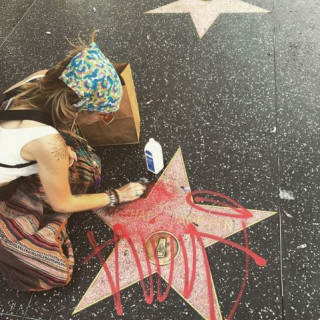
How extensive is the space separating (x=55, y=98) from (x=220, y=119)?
950 mm

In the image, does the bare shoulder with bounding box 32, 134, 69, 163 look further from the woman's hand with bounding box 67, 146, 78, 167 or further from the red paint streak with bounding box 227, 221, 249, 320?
the red paint streak with bounding box 227, 221, 249, 320

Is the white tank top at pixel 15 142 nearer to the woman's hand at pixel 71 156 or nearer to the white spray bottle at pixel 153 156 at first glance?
the woman's hand at pixel 71 156

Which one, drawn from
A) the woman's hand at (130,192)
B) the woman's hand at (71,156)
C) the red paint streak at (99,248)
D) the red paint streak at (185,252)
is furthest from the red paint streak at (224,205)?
the woman's hand at (71,156)

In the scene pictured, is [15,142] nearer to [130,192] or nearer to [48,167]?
[48,167]

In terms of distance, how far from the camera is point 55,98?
44.5 inches

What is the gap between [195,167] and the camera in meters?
1.66

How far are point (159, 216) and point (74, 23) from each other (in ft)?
5.49

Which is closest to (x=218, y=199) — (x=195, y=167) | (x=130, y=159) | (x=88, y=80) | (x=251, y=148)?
(x=195, y=167)

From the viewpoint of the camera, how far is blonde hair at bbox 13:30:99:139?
1.13 meters

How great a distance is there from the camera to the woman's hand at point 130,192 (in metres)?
1.53

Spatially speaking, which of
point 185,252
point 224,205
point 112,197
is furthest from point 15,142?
point 224,205

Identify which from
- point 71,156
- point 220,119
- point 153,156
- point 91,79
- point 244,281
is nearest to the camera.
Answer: point 91,79

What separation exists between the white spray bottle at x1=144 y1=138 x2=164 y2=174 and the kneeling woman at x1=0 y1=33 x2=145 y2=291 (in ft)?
0.37

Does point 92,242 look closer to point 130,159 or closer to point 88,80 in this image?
point 130,159
